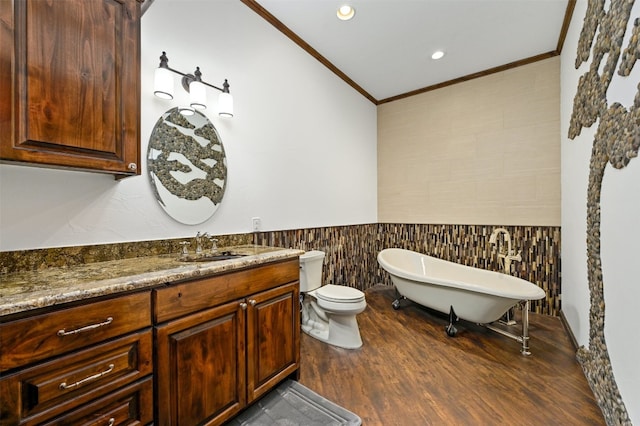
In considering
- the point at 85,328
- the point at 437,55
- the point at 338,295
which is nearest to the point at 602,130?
the point at 437,55

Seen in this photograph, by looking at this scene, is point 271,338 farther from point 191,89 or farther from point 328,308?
point 191,89

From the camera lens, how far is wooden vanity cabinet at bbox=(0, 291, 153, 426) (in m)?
0.85

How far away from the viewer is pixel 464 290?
95.6 inches

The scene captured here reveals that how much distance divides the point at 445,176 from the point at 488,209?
0.64 m

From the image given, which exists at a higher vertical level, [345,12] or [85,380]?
[345,12]

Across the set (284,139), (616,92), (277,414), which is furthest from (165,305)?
(616,92)

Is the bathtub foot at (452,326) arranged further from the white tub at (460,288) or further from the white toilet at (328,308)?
the white toilet at (328,308)

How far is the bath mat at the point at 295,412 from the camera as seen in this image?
1501 millimetres

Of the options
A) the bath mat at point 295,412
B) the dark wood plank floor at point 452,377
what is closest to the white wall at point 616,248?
the dark wood plank floor at point 452,377

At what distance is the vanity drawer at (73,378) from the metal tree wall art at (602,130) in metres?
2.17

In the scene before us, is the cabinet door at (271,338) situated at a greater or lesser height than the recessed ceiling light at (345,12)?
lesser

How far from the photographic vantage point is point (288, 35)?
8.70 feet

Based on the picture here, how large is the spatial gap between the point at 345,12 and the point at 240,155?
1546mm

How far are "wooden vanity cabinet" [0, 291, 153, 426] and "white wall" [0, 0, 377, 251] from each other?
2.19ft
